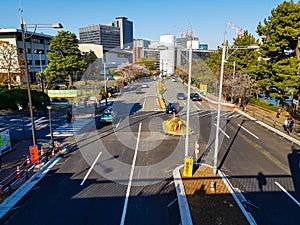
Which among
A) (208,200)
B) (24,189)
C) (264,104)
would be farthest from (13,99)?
(264,104)

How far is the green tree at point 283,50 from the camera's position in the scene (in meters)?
26.7

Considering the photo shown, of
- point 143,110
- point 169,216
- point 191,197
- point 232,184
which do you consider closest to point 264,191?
point 232,184

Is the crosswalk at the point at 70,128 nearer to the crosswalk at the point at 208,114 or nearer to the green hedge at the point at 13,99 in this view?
the green hedge at the point at 13,99

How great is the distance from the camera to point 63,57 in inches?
1756

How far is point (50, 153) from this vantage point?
16750 mm

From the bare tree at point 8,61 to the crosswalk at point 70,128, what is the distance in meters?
23.1

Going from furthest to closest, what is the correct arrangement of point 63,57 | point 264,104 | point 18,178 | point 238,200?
point 63,57 < point 264,104 < point 18,178 < point 238,200

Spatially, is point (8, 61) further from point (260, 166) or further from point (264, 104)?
point (264, 104)

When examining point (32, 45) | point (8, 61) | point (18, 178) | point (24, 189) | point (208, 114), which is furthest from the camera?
point (32, 45)

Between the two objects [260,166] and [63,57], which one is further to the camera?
[63,57]

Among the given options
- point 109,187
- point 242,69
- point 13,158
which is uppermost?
point 242,69

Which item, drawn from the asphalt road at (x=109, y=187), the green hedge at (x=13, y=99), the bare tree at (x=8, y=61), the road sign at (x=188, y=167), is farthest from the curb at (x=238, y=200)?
the bare tree at (x=8, y=61)

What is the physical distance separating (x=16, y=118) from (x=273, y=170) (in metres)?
29.4

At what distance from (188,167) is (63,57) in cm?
4012
